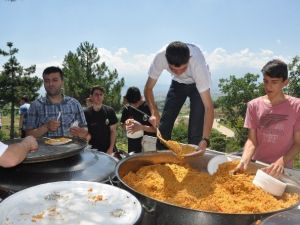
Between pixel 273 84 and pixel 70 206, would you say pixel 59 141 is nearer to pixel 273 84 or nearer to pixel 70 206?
pixel 70 206

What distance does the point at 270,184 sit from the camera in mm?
2219

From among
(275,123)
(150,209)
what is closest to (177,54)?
(275,123)

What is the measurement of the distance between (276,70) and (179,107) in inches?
49.3

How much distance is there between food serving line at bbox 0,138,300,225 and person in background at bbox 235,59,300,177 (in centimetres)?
49

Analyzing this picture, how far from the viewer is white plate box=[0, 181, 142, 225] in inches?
59.1

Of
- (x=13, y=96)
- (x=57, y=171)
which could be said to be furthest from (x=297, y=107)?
(x=13, y=96)

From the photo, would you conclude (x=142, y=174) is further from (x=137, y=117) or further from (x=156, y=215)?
(x=137, y=117)

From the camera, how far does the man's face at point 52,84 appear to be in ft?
12.9

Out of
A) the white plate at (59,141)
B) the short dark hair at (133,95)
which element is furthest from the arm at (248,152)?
the short dark hair at (133,95)

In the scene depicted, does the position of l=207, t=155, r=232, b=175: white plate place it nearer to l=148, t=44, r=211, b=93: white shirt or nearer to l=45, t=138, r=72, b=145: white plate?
l=148, t=44, r=211, b=93: white shirt

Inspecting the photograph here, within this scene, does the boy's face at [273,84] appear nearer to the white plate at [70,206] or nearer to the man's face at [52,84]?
the white plate at [70,206]

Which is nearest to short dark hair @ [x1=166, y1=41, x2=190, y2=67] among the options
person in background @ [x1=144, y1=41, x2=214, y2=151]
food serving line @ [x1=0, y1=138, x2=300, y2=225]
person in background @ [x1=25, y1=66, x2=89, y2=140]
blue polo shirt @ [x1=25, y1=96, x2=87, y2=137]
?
person in background @ [x1=144, y1=41, x2=214, y2=151]

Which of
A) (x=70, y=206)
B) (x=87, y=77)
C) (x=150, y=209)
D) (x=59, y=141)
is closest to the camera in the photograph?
(x=70, y=206)

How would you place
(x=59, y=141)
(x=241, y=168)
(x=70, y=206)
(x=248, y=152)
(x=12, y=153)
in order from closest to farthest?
1. (x=70, y=206)
2. (x=12, y=153)
3. (x=241, y=168)
4. (x=59, y=141)
5. (x=248, y=152)
